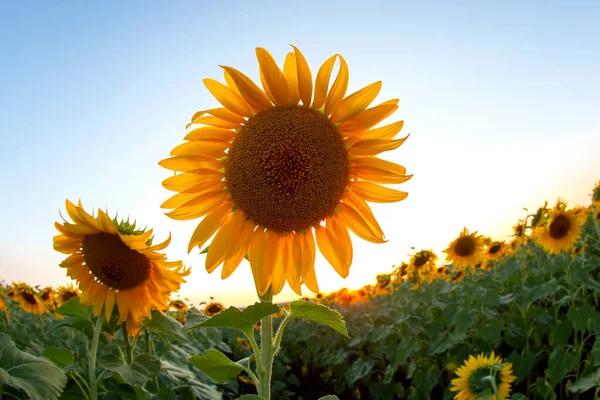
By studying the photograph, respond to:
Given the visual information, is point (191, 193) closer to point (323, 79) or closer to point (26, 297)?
point (323, 79)

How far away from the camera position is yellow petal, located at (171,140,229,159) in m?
2.05

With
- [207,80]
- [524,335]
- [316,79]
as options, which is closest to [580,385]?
[524,335]

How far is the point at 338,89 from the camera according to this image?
6.68ft

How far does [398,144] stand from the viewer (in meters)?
2.00

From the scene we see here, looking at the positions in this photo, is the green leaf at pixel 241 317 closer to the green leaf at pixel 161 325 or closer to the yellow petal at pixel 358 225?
the yellow petal at pixel 358 225

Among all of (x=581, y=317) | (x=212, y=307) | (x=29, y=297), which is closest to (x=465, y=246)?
(x=581, y=317)

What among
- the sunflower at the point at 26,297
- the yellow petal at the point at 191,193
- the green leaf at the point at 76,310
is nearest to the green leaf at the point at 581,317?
the yellow petal at the point at 191,193

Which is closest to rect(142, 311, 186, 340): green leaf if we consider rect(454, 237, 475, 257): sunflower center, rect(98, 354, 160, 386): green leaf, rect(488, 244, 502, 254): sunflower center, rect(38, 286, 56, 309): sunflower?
rect(98, 354, 160, 386): green leaf

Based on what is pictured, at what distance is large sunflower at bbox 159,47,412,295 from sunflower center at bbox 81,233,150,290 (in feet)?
4.03

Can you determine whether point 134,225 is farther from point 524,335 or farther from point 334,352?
point 334,352

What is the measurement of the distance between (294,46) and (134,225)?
5.59ft

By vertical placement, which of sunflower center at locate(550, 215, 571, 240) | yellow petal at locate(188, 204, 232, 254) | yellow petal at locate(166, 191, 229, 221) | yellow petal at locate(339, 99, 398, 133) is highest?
sunflower center at locate(550, 215, 571, 240)

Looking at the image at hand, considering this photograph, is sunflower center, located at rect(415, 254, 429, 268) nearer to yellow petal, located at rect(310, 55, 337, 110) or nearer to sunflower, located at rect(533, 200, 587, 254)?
sunflower, located at rect(533, 200, 587, 254)

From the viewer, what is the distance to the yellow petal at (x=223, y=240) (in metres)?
2.07
